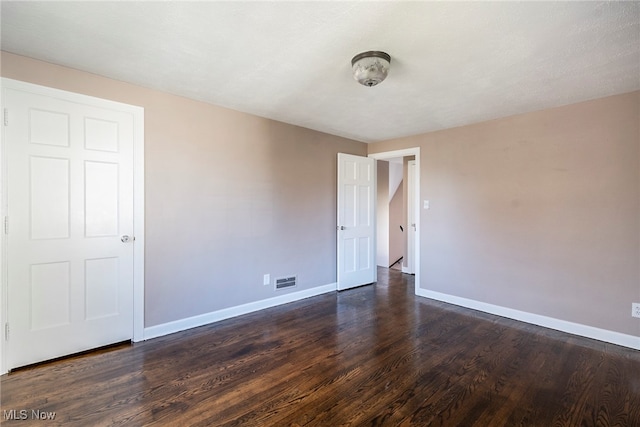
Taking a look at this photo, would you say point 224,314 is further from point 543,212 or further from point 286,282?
point 543,212

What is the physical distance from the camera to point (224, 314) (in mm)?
3229

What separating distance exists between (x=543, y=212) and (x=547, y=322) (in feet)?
3.91

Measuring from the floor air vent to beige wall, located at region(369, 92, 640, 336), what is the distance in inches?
73.9

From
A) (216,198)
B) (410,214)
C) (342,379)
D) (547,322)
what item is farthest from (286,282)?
(547,322)

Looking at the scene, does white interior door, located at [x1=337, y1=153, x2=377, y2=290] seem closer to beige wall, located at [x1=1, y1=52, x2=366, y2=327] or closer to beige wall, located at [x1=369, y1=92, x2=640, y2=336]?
beige wall, located at [x1=1, y1=52, x2=366, y2=327]

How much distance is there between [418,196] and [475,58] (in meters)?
2.30

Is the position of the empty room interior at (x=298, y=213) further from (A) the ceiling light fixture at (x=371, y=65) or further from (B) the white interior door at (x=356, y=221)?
(B) the white interior door at (x=356, y=221)

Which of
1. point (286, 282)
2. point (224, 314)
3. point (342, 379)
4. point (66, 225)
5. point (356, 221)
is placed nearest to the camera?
point (342, 379)

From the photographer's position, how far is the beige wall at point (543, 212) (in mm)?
2693

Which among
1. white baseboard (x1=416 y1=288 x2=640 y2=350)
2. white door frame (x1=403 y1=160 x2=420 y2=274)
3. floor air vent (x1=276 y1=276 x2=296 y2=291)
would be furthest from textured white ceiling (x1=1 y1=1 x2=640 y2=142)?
white door frame (x1=403 y1=160 x2=420 y2=274)

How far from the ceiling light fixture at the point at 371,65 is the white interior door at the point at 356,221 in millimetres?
2245

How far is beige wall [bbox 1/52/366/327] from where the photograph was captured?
273 centimetres

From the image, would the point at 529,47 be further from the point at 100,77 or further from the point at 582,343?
the point at 100,77

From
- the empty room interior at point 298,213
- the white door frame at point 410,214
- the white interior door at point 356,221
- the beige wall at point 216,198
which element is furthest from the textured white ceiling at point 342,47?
the white door frame at point 410,214
